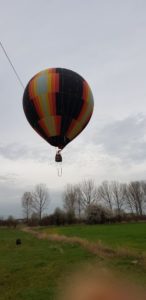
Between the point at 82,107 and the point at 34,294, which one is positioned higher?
the point at 82,107

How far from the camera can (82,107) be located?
54.5ft

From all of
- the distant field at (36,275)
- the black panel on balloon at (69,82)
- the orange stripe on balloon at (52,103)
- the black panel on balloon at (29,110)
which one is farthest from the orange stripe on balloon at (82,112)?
the distant field at (36,275)

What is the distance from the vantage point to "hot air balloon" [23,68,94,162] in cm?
1608

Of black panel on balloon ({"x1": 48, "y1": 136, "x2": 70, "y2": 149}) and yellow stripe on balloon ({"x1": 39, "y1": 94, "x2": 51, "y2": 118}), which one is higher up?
→ yellow stripe on balloon ({"x1": 39, "y1": 94, "x2": 51, "y2": 118})

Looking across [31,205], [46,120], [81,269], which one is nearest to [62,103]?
[46,120]

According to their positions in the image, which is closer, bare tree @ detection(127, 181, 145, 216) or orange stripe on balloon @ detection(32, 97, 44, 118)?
orange stripe on balloon @ detection(32, 97, 44, 118)

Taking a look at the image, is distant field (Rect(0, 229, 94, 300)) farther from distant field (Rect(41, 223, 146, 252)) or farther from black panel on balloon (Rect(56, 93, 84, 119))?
black panel on balloon (Rect(56, 93, 84, 119))

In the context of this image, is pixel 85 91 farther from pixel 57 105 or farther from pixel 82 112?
pixel 57 105

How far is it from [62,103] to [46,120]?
109cm

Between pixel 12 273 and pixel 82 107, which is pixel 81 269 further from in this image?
pixel 82 107

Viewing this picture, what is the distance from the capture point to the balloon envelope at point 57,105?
16.1 meters

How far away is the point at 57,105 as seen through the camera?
16.0 metres

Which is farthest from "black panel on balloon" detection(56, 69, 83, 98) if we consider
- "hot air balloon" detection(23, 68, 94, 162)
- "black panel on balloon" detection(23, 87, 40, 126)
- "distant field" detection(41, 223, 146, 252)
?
"distant field" detection(41, 223, 146, 252)

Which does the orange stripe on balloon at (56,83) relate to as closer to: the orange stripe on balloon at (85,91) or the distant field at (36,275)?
the orange stripe on balloon at (85,91)
